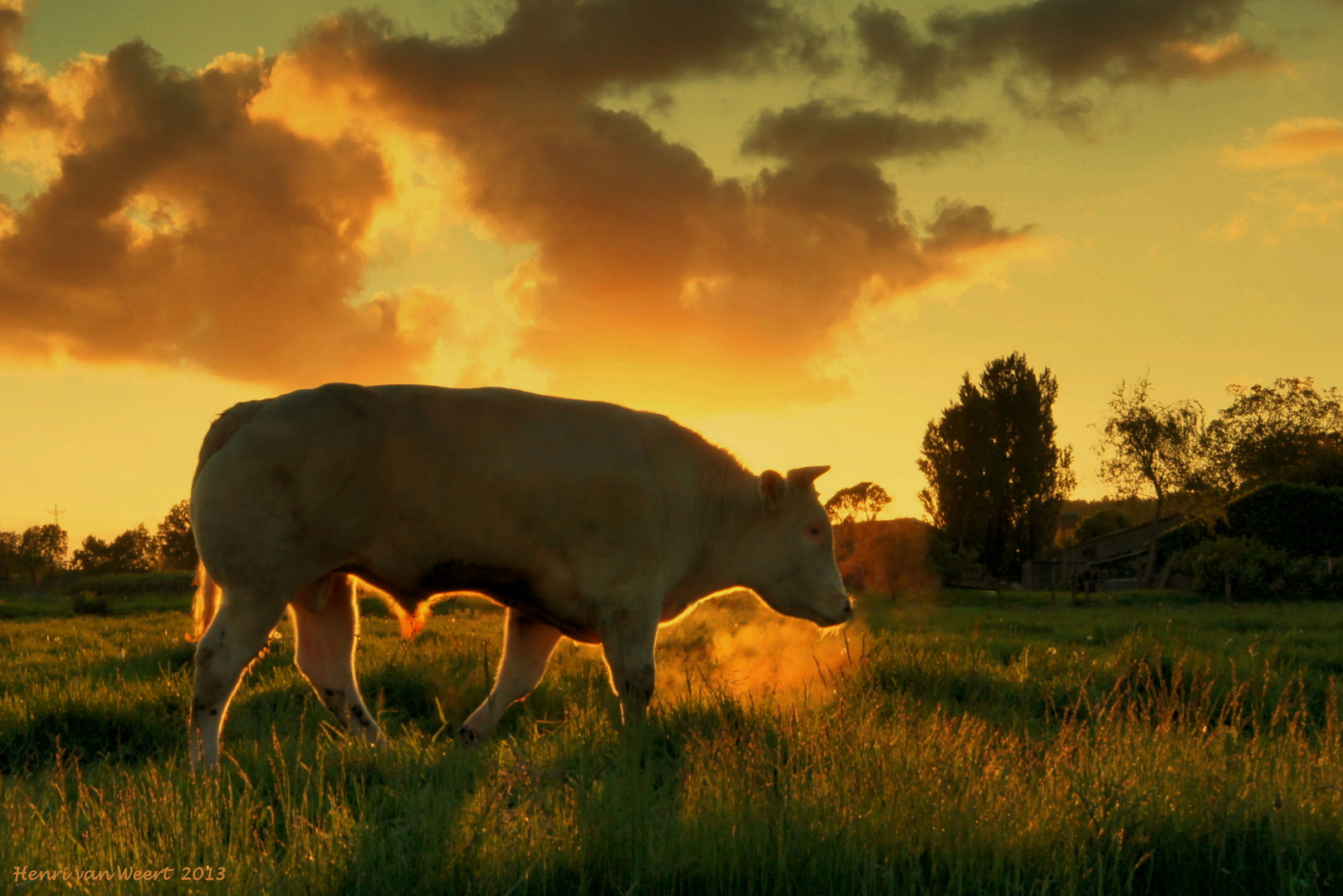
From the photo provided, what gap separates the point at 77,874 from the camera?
2.76m

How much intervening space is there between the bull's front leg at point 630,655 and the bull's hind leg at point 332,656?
1.50 m

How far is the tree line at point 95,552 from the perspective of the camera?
286 feet

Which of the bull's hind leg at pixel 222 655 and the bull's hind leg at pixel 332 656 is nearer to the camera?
the bull's hind leg at pixel 222 655

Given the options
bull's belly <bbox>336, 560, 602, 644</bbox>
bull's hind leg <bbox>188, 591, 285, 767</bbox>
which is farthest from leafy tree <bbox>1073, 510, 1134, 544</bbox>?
bull's hind leg <bbox>188, 591, 285, 767</bbox>

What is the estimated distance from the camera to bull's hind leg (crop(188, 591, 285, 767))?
4.92 metres

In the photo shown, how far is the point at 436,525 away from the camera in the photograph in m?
5.17

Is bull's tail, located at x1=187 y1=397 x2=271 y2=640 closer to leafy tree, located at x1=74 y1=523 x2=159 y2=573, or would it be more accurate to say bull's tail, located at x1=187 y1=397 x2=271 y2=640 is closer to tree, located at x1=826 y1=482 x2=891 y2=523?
tree, located at x1=826 y1=482 x2=891 y2=523

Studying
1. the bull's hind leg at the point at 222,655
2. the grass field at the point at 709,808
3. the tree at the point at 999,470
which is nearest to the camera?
the grass field at the point at 709,808

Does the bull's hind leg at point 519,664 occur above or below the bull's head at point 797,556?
below

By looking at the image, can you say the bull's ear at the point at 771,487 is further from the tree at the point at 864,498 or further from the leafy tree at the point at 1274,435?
the leafy tree at the point at 1274,435

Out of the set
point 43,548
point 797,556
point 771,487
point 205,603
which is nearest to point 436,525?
point 205,603

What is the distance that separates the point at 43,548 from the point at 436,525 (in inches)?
5015

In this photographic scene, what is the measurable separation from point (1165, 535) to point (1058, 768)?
45.8 m

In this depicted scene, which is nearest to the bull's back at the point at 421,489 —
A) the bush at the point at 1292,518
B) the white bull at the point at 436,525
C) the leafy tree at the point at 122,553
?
the white bull at the point at 436,525
